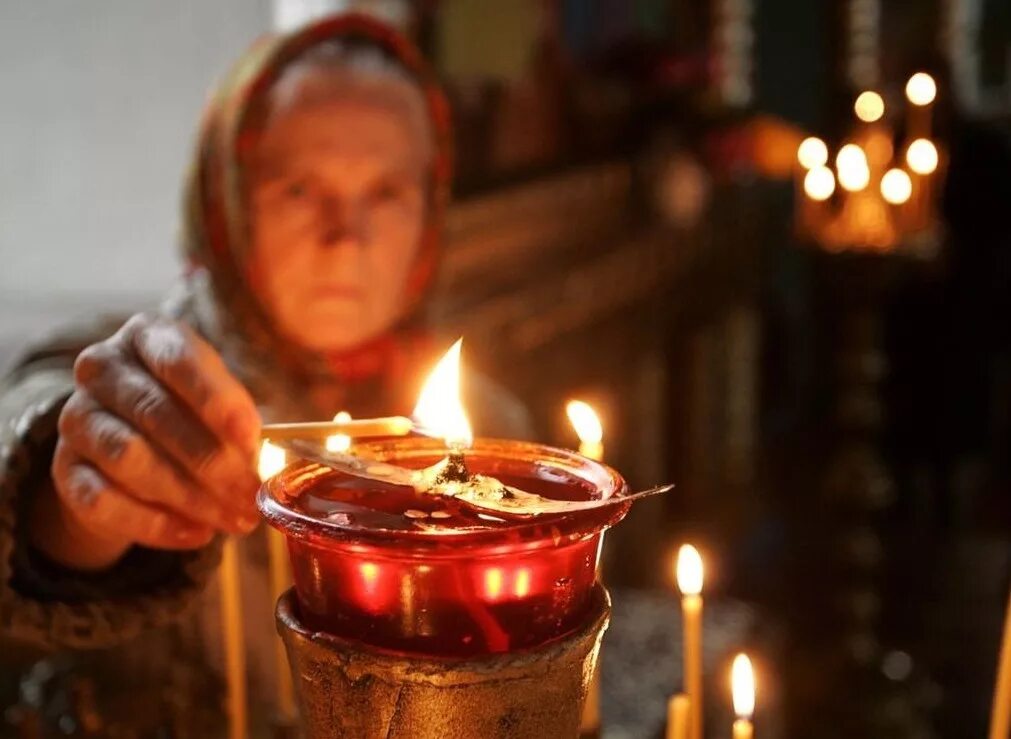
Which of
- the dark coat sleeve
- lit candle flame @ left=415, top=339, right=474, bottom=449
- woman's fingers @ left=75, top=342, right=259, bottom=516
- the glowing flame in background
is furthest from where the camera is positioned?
the glowing flame in background

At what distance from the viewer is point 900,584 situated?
4219 millimetres

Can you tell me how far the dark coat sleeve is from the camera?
779mm

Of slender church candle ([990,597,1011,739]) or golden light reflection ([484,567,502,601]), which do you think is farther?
slender church candle ([990,597,1011,739])

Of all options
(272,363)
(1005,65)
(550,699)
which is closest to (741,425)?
(1005,65)

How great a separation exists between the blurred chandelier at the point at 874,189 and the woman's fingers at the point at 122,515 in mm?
2345

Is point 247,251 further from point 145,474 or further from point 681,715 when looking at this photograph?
point 681,715

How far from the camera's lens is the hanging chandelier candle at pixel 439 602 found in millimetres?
448

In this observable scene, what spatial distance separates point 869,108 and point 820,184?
22 cm

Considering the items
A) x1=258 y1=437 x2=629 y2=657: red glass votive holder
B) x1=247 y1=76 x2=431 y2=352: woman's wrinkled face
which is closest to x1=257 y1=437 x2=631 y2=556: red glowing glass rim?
x1=258 y1=437 x2=629 y2=657: red glass votive holder

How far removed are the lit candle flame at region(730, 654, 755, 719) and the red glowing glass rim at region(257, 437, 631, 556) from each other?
23 cm

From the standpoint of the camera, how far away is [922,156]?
2648mm

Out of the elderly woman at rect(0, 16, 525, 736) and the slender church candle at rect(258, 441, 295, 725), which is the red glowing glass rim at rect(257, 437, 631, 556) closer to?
the slender church candle at rect(258, 441, 295, 725)

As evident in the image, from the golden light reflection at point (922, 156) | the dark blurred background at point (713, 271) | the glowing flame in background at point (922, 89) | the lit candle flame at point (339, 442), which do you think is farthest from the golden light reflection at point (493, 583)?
the golden light reflection at point (922, 156)

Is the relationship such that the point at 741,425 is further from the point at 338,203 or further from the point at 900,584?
the point at 338,203
